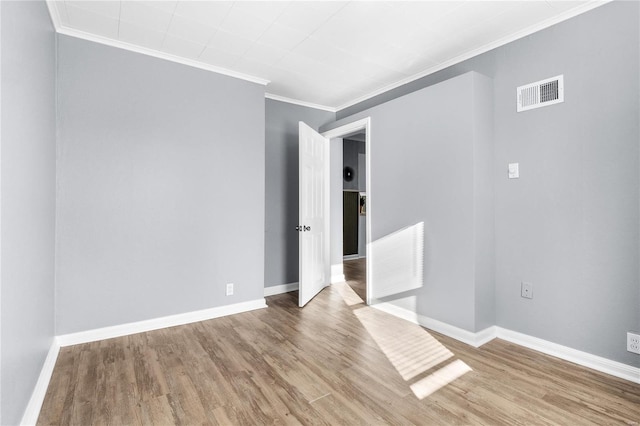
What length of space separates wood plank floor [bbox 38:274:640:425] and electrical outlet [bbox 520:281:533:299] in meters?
0.44

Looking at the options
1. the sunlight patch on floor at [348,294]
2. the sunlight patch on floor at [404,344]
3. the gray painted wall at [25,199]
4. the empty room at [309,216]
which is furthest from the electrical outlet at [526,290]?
the gray painted wall at [25,199]

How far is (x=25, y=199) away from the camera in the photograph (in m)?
1.73

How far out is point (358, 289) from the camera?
4.61m

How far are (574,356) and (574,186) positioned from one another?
1.30 metres

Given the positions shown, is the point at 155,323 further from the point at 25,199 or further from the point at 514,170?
the point at 514,170

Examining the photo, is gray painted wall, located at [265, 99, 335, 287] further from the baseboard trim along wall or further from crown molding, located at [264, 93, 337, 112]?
the baseboard trim along wall

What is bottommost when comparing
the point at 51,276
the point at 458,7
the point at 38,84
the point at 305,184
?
the point at 51,276

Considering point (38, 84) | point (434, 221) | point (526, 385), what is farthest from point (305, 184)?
point (526, 385)

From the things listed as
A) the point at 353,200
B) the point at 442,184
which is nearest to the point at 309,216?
the point at 442,184

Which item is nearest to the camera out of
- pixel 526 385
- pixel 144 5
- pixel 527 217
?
pixel 526 385

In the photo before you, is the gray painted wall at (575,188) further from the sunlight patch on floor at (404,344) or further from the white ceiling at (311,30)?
the sunlight patch on floor at (404,344)

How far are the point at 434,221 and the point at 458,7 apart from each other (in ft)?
5.82

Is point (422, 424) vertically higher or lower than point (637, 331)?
lower

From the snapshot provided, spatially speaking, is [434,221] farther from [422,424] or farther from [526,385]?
[422,424]
